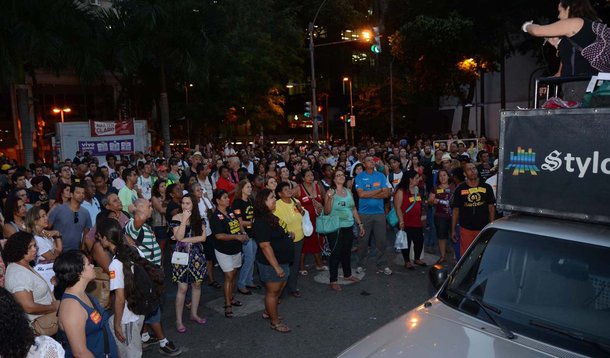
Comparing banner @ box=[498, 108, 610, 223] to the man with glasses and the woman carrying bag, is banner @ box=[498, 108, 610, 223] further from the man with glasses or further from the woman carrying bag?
the man with glasses

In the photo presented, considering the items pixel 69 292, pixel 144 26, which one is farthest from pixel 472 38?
pixel 69 292

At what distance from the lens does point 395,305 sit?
715cm

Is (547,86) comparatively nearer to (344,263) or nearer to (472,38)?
(344,263)

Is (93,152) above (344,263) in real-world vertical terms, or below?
above

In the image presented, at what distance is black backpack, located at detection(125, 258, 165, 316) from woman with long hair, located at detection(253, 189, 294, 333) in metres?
1.56

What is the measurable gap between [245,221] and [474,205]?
3.43 m

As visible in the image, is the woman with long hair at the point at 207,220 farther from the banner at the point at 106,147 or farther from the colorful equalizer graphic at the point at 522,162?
the banner at the point at 106,147

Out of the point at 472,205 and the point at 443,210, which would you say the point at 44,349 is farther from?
the point at 443,210

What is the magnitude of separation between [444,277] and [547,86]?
1.89m

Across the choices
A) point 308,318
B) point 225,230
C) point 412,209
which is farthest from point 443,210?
point 225,230

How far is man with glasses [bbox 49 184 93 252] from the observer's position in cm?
707

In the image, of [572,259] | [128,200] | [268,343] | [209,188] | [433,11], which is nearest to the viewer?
[572,259]

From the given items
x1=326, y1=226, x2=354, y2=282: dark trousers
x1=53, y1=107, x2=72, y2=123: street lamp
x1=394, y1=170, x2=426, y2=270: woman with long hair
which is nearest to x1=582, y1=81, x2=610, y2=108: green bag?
x1=326, y1=226, x2=354, y2=282: dark trousers

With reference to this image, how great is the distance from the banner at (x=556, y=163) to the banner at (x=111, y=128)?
1966 cm
